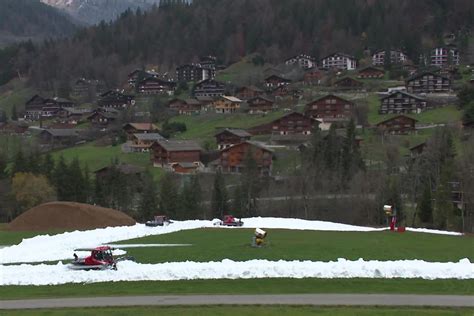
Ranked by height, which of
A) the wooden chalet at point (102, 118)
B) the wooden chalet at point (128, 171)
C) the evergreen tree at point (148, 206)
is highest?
the wooden chalet at point (102, 118)

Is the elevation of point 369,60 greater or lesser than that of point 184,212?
greater

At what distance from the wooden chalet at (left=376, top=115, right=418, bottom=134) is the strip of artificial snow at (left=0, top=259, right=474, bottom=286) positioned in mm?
64185

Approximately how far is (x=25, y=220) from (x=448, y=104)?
7711 centimetres

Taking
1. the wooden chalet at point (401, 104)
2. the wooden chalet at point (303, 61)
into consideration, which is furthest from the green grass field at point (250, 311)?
the wooden chalet at point (303, 61)

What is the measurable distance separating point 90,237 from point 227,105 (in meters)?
83.7

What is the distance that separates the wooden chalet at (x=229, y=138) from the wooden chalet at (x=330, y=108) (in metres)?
15.0

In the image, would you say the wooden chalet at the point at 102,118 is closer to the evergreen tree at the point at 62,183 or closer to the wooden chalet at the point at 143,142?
the wooden chalet at the point at 143,142

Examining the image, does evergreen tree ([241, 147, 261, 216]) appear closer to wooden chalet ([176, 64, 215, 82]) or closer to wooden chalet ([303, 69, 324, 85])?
wooden chalet ([303, 69, 324, 85])

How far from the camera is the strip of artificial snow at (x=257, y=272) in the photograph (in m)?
22.0

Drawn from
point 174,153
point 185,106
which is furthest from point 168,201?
point 185,106

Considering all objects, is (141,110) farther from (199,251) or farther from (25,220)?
(199,251)

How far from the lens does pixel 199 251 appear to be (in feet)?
90.1

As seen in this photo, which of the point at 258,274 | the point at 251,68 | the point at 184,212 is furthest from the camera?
the point at 251,68

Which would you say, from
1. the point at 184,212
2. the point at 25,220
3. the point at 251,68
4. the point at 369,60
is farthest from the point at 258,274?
the point at 251,68
